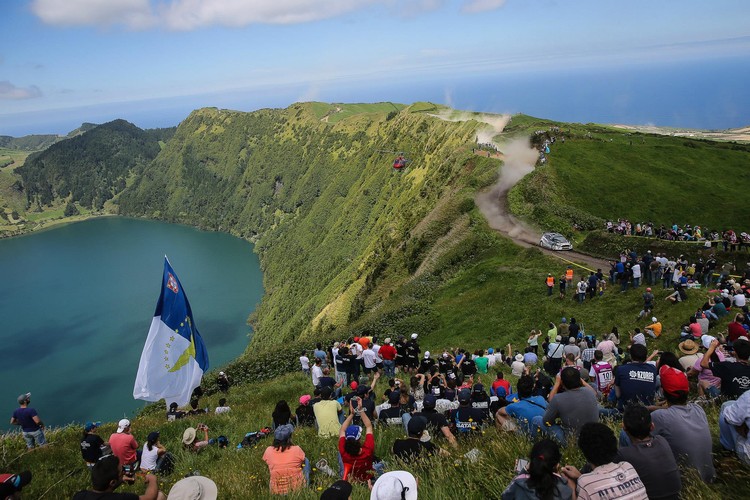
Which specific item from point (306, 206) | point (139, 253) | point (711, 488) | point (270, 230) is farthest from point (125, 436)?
point (139, 253)

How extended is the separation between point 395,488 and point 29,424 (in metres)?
14.3

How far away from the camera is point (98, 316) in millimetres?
125000

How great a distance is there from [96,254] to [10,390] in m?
120

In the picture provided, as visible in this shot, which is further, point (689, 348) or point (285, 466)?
point (689, 348)

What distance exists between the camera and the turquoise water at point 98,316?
8519 cm

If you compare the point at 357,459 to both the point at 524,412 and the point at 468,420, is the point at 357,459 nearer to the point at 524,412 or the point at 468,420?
the point at 468,420

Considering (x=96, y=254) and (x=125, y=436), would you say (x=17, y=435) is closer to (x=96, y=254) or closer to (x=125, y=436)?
(x=125, y=436)

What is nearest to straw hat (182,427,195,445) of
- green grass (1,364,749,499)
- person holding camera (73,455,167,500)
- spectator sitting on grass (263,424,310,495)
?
green grass (1,364,749,499)

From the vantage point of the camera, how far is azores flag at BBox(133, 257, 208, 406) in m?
16.8

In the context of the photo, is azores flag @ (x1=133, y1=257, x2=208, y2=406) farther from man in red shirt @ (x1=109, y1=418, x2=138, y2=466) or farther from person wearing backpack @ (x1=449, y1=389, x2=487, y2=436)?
person wearing backpack @ (x1=449, y1=389, x2=487, y2=436)

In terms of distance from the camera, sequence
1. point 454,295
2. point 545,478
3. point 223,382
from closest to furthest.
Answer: point 545,478 → point 223,382 → point 454,295

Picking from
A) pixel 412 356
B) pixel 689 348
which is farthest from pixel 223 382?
pixel 689 348

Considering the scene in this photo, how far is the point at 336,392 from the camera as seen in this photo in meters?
14.2

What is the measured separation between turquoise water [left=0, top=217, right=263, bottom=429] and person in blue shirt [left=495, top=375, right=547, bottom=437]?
5435 centimetres
